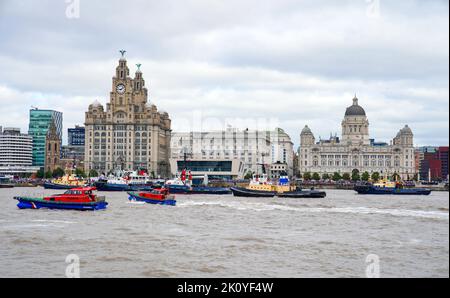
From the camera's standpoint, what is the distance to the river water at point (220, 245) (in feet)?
92.1

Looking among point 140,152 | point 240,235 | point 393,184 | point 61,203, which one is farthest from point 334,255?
point 140,152

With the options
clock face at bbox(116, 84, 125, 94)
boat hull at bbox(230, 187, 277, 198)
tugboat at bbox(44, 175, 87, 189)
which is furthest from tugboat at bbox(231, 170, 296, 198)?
clock face at bbox(116, 84, 125, 94)

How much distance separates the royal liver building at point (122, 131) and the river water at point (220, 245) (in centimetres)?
12958

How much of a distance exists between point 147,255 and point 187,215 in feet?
81.8

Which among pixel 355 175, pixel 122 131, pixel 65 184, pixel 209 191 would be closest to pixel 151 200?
pixel 209 191

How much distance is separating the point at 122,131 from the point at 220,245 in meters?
154

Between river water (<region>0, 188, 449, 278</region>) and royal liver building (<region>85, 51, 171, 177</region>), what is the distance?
12958 centimetres

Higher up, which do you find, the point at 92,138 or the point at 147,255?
the point at 92,138

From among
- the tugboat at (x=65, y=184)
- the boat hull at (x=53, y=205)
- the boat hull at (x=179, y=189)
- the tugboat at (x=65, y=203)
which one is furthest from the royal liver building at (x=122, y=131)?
the boat hull at (x=53, y=205)

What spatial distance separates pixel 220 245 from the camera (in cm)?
3550

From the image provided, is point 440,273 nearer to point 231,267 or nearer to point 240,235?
point 231,267

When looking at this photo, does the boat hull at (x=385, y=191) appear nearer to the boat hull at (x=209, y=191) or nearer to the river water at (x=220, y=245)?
Answer: the boat hull at (x=209, y=191)
